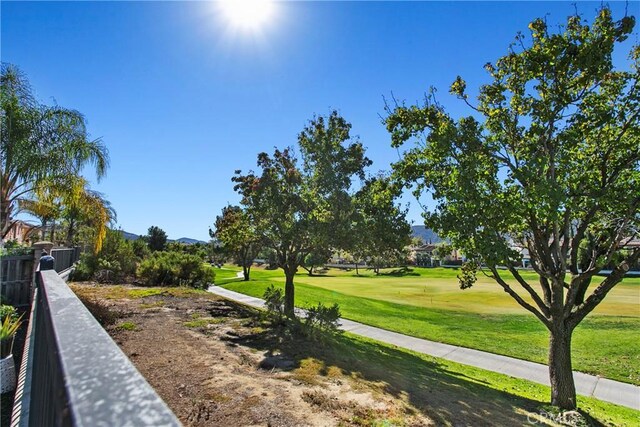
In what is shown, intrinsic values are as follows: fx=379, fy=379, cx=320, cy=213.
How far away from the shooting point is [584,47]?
7.62 meters

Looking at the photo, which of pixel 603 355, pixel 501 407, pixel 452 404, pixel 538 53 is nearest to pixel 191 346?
pixel 452 404

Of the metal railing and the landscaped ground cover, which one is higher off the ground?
the metal railing

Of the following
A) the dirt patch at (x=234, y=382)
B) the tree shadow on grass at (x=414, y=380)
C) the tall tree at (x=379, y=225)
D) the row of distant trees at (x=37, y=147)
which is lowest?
the tree shadow on grass at (x=414, y=380)

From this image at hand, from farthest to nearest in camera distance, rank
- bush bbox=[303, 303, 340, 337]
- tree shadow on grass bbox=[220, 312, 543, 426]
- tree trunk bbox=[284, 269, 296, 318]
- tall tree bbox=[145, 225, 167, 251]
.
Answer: tall tree bbox=[145, 225, 167, 251]
tree trunk bbox=[284, 269, 296, 318]
bush bbox=[303, 303, 340, 337]
tree shadow on grass bbox=[220, 312, 543, 426]

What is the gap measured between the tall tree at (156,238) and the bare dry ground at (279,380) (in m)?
37.5

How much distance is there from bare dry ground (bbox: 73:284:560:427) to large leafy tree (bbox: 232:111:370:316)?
3651 millimetres

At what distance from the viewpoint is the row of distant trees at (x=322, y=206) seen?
1295 cm

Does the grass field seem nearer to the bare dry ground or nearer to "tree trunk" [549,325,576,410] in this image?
"tree trunk" [549,325,576,410]

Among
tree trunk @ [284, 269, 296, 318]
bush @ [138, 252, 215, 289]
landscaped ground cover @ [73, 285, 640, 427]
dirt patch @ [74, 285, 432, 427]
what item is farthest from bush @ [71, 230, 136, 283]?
dirt patch @ [74, 285, 432, 427]

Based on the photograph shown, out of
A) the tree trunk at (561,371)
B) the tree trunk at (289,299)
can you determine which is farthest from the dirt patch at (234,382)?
the tree trunk at (561,371)

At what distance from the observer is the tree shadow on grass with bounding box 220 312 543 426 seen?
21.8ft

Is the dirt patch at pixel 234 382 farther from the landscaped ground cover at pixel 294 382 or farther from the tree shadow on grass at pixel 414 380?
the tree shadow on grass at pixel 414 380

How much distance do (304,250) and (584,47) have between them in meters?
10.4

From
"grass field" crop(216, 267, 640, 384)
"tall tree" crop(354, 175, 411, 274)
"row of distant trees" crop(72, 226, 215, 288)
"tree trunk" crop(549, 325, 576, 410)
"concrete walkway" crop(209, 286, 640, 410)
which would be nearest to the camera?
"tree trunk" crop(549, 325, 576, 410)
